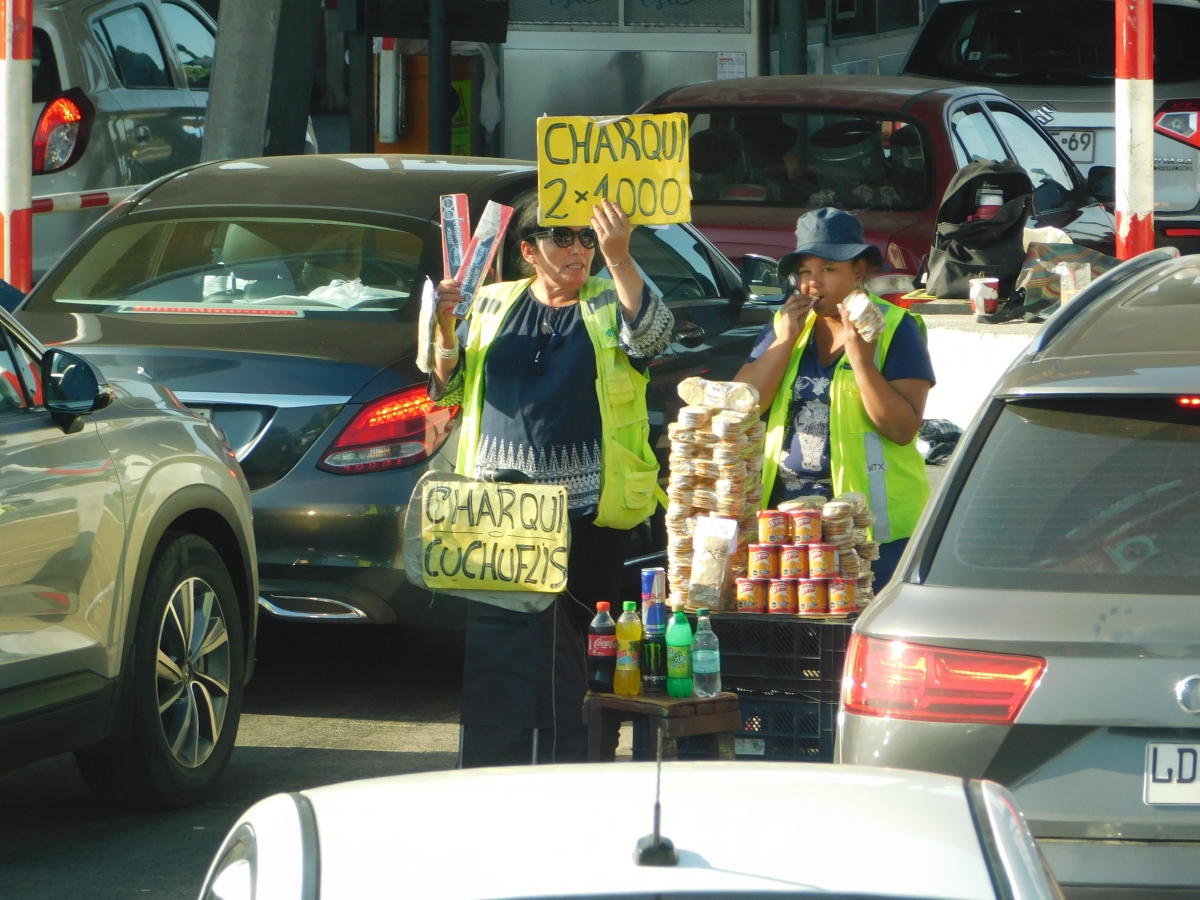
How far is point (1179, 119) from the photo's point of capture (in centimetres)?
1306

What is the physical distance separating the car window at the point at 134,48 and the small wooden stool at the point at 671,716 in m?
7.63

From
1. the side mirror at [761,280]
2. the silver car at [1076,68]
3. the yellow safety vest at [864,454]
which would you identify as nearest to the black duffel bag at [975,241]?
the side mirror at [761,280]

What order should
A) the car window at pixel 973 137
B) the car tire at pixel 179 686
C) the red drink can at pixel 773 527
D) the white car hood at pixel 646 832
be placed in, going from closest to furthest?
1. the white car hood at pixel 646 832
2. the red drink can at pixel 773 527
3. the car tire at pixel 179 686
4. the car window at pixel 973 137

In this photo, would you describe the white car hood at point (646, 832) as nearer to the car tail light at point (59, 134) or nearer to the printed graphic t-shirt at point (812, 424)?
the printed graphic t-shirt at point (812, 424)

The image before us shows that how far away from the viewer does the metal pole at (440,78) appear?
13.4m

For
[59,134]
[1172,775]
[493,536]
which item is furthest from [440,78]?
[1172,775]

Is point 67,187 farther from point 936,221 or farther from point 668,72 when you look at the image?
point 668,72

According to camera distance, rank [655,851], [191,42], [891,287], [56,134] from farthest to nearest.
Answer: [191,42]
[56,134]
[891,287]
[655,851]

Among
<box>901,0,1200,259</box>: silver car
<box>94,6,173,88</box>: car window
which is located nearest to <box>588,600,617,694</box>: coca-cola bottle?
<box>94,6,173,88</box>: car window

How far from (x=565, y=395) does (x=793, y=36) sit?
1645 centimetres

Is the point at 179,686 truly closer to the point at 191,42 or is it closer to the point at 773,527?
the point at 773,527

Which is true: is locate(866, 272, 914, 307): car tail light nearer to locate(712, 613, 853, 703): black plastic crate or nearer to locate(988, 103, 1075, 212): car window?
locate(988, 103, 1075, 212): car window

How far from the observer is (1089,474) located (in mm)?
3629

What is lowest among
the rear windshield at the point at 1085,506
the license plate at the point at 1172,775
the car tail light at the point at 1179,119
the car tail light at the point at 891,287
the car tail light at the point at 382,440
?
the license plate at the point at 1172,775
